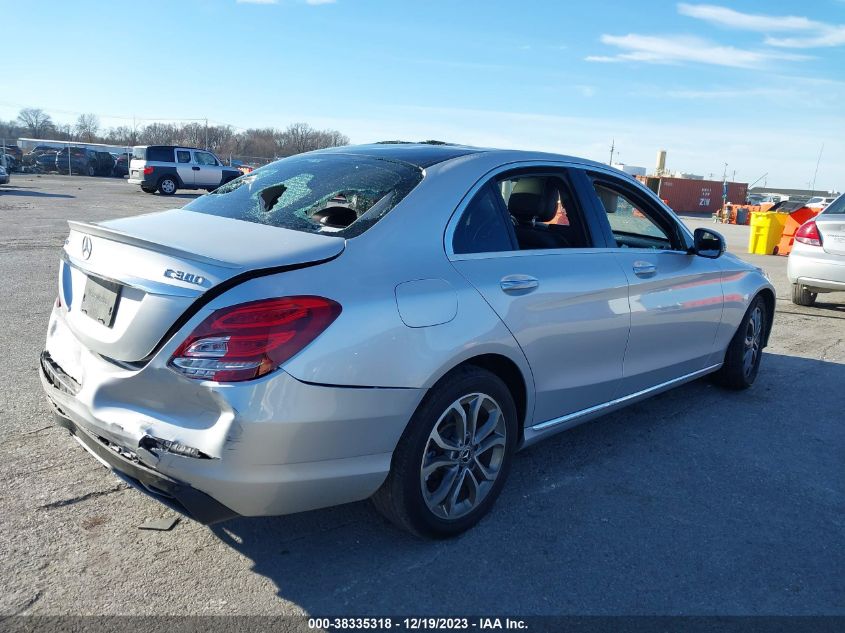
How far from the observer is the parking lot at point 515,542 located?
270cm

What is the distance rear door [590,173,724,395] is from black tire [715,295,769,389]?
0.47 m

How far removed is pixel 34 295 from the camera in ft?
23.8

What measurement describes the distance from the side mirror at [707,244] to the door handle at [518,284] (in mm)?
1820

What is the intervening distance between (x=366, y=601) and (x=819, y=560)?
2.02 meters

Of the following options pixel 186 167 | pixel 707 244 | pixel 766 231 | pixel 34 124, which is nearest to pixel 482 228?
pixel 707 244

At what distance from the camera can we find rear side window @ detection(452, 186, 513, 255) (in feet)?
10.4

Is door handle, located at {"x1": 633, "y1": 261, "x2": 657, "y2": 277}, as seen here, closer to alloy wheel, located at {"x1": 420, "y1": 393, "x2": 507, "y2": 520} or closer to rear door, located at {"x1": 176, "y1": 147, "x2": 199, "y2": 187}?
alloy wheel, located at {"x1": 420, "y1": 393, "x2": 507, "y2": 520}

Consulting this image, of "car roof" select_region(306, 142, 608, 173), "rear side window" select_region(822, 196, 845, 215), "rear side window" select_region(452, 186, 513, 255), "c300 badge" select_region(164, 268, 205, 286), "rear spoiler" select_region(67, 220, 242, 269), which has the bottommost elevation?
"c300 badge" select_region(164, 268, 205, 286)

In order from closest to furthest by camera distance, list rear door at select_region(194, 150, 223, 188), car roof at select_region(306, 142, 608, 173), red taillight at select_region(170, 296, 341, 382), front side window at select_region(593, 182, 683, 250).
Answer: red taillight at select_region(170, 296, 341, 382), car roof at select_region(306, 142, 608, 173), front side window at select_region(593, 182, 683, 250), rear door at select_region(194, 150, 223, 188)

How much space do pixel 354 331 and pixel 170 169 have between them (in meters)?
27.4

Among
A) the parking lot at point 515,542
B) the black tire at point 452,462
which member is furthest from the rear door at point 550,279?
the parking lot at point 515,542

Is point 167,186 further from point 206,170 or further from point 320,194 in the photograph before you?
point 320,194

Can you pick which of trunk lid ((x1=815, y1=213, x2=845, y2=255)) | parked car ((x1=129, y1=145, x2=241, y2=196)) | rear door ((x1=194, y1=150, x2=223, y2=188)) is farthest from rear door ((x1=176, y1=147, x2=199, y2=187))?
trunk lid ((x1=815, y1=213, x2=845, y2=255))

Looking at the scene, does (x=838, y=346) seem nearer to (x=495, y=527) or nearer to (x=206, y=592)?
(x=495, y=527)
